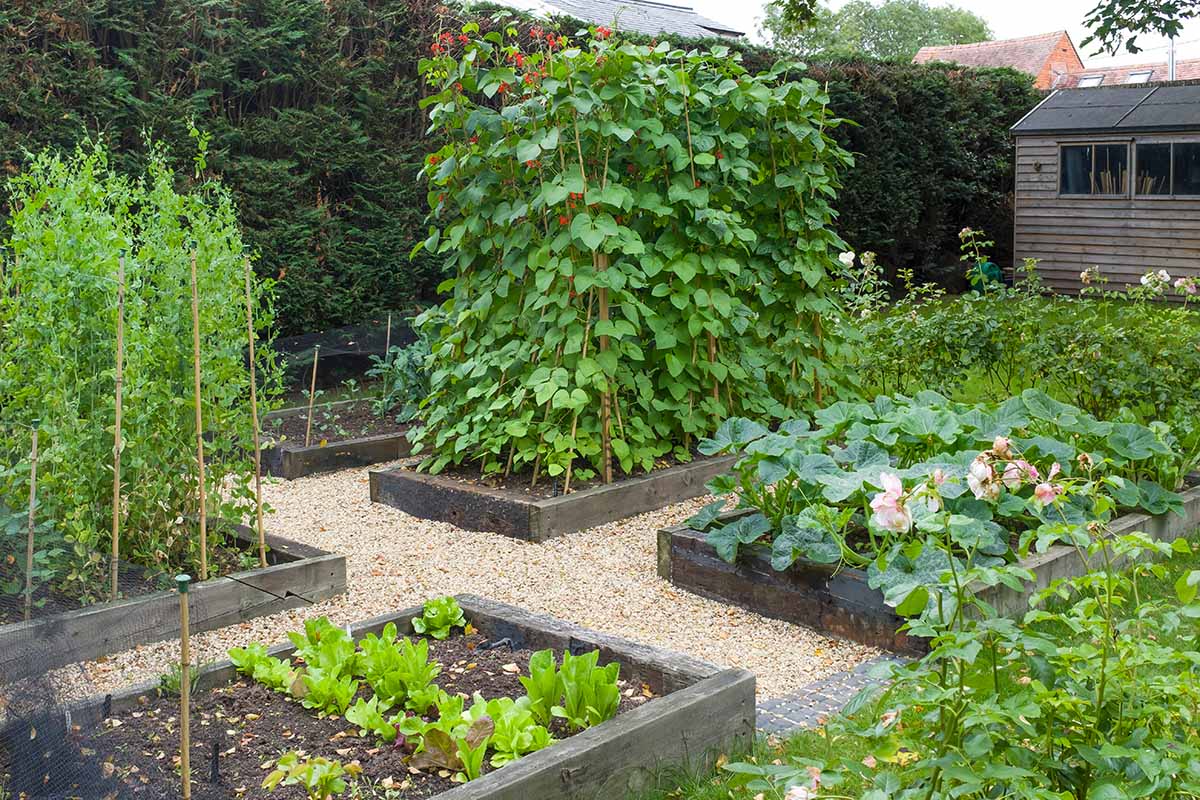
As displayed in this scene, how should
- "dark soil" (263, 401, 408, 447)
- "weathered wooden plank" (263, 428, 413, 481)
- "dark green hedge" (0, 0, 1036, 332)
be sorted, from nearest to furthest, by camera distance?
"weathered wooden plank" (263, 428, 413, 481)
"dark soil" (263, 401, 408, 447)
"dark green hedge" (0, 0, 1036, 332)

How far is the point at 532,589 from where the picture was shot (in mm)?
4449

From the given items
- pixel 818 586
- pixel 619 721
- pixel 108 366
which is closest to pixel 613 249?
pixel 818 586

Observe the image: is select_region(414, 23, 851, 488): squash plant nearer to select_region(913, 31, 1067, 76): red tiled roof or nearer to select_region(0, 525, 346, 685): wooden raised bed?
select_region(0, 525, 346, 685): wooden raised bed

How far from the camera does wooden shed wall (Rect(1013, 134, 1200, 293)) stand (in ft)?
41.0

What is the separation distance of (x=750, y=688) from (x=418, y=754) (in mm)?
881

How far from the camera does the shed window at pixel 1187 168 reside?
1226 cm

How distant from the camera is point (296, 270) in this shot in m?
8.47

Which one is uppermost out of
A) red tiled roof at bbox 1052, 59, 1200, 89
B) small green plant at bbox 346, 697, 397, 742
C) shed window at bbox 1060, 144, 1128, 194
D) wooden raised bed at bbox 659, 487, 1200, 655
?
red tiled roof at bbox 1052, 59, 1200, 89

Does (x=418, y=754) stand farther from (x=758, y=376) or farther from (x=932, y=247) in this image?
(x=932, y=247)

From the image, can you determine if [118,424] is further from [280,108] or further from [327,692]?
[280,108]

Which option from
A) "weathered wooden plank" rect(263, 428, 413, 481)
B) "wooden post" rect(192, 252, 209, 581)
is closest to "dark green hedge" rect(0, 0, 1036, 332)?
"weathered wooden plank" rect(263, 428, 413, 481)

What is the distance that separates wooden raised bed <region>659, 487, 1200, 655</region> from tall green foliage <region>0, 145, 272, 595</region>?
5.62ft

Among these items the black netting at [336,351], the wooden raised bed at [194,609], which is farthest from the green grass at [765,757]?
the black netting at [336,351]

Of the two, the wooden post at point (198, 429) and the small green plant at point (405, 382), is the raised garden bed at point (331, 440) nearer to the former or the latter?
the small green plant at point (405, 382)
